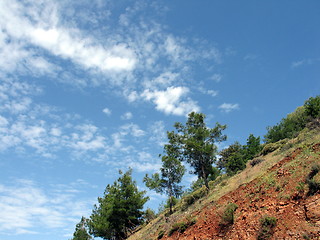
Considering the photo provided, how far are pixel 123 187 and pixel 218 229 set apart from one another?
111 ft

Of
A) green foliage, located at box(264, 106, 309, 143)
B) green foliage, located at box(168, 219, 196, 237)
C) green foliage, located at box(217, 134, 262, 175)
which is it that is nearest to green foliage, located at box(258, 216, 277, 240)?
green foliage, located at box(168, 219, 196, 237)

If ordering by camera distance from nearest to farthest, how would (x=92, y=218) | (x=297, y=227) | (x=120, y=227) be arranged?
1. (x=297, y=227)
2. (x=120, y=227)
3. (x=92, y=218)

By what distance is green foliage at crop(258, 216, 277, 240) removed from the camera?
11945mm

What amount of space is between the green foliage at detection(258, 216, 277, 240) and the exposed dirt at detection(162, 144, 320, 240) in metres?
0.17

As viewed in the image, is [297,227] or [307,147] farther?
[307,147]

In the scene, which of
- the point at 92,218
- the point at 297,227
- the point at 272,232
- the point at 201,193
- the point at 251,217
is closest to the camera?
the point at 297,227

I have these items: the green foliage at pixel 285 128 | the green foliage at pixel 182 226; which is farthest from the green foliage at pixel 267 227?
the green foliage at pixel 285 128

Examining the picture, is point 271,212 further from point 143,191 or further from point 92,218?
point 92,218

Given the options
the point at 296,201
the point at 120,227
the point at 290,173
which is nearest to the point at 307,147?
the point at 290,173

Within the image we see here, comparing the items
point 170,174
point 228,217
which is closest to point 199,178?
point 170,174

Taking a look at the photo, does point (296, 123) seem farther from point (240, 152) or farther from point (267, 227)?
point (267, 227)

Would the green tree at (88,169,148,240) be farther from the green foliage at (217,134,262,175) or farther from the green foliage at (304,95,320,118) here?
the green foliage at (304,95,320,118)

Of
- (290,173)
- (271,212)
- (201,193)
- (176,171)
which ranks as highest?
(176,171)

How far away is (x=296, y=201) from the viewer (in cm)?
1283
